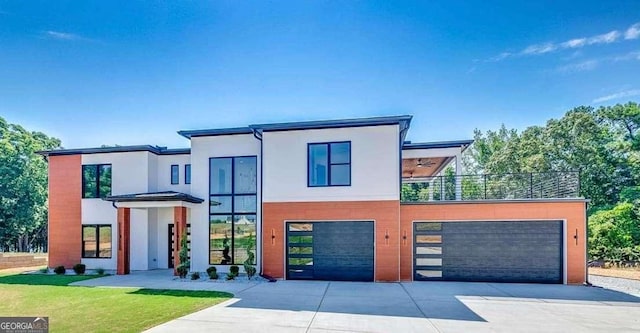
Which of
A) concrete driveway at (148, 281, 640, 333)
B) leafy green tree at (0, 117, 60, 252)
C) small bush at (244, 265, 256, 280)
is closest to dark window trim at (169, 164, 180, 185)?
small bush at (244, 265, 256, 280)

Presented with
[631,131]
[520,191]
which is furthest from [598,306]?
[631,131]

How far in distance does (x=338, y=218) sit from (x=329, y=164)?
78.5 inches

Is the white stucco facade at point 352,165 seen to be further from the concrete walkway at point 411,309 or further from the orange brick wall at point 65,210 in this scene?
the orange brick wall at point 65,210

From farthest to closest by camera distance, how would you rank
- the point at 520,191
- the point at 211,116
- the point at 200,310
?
1. the point at 211,116
2. the point at 520,191
3. the point at 200,310

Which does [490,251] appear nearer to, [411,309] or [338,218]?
[338,218]

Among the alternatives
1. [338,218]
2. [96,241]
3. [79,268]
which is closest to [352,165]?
[338,218]

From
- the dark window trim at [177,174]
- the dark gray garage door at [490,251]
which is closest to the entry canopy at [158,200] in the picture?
the dark window trim at [177,174]

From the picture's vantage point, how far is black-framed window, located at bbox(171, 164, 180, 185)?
16328 mm

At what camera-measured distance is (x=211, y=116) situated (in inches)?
754

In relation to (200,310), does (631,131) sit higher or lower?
higher

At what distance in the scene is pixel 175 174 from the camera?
1641 cm

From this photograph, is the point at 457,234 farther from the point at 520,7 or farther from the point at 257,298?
the point at 520,7

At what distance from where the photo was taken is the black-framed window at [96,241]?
15938mm

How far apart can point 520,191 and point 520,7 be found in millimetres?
7383
